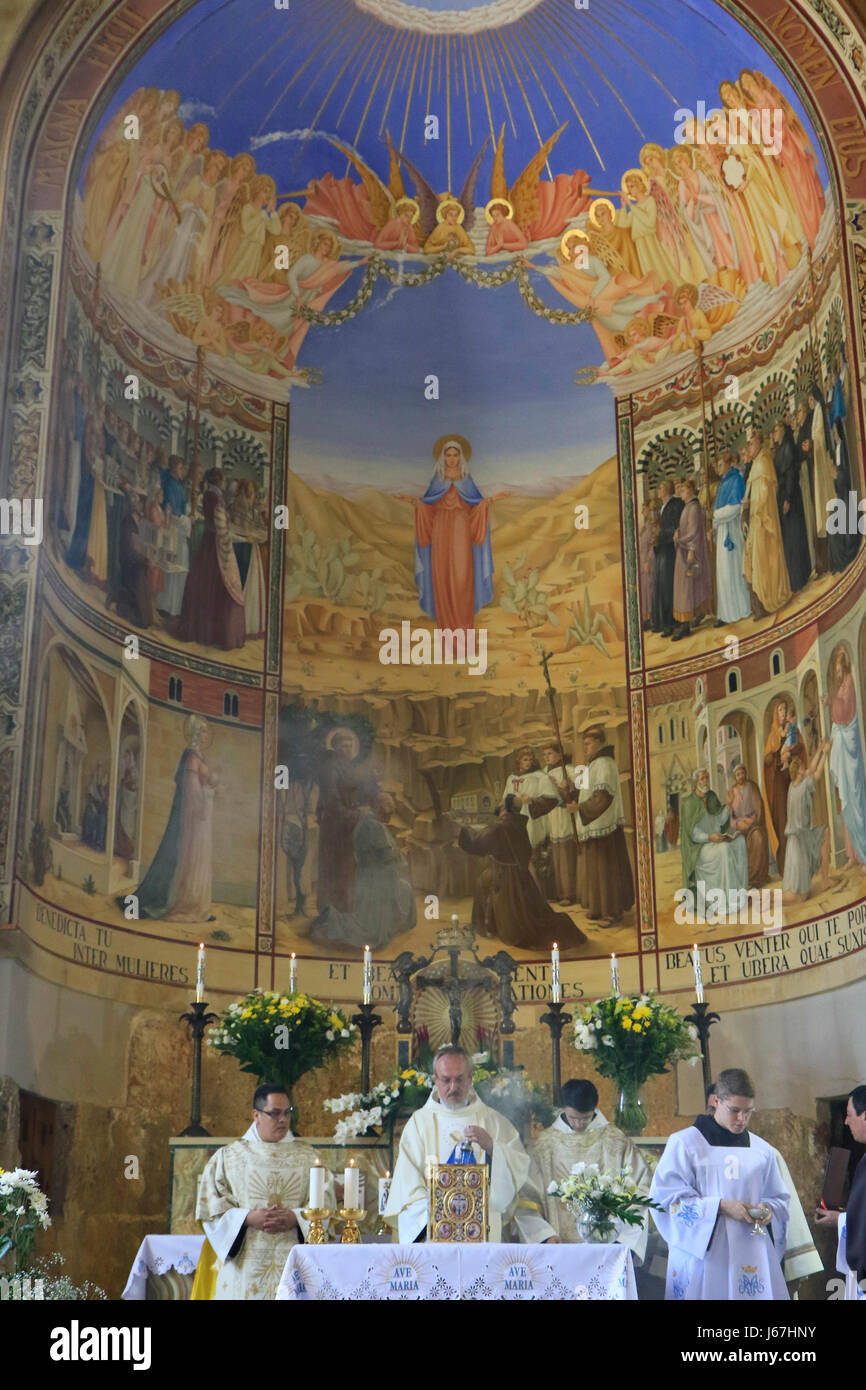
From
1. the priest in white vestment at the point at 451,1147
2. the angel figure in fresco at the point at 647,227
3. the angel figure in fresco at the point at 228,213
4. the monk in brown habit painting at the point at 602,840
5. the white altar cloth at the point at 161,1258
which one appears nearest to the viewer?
the priest in white vestment at the point at 451,1147

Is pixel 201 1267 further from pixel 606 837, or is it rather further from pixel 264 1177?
pixel 606 837

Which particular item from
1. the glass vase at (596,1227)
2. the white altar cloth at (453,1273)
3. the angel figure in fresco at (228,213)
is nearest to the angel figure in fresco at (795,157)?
the angel figure in fresco at (228,213)

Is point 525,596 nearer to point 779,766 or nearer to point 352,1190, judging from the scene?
point 779,766

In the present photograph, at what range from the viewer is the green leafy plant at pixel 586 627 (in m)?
15.0

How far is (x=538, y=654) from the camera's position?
1504cm

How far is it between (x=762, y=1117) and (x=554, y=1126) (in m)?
2.91

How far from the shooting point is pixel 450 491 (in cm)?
1569

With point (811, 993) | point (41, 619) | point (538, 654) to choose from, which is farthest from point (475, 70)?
point (811, 993)

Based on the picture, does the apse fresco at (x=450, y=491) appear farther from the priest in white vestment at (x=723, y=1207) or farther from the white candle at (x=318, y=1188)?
the white candle at (x=318, y=1188)

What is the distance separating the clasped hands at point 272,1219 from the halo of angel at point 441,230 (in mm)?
8509

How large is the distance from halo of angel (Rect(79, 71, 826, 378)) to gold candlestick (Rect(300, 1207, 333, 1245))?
864 centimetres

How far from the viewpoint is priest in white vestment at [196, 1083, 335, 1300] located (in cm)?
900

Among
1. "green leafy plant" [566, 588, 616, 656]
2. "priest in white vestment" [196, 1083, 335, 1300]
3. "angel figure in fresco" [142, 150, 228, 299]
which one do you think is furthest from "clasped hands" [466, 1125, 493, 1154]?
"angel figure in fresco" [142, 150, 228, 299]

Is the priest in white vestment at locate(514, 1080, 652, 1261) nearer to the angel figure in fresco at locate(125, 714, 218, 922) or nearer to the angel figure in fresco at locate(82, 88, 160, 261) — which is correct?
the angel figure in fresco at locate(125, 714, 218, 922)
